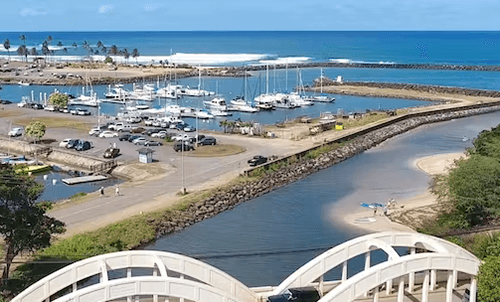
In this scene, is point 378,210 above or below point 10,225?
below

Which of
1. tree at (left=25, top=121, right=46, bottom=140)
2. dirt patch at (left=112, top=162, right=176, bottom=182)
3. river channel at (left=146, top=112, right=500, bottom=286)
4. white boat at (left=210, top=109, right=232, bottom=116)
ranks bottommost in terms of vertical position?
river channel at (left=146, top=112, right=500, bottom=286)

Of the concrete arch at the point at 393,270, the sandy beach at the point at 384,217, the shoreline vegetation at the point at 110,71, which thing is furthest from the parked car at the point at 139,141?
the shoreline vegetation at the point at 110,71

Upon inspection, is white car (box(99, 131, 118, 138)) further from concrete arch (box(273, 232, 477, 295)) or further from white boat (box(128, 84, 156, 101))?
concrete arch (box(273, 232, 477, 295))

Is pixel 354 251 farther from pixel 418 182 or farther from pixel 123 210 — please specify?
pixel 418 182

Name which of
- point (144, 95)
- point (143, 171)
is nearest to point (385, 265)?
point (143, 171)

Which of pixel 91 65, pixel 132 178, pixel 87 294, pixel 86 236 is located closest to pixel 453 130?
pixel 132 178

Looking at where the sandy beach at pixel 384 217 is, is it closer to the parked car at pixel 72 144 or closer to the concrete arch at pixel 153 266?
the concrete arch at pixel 153 266

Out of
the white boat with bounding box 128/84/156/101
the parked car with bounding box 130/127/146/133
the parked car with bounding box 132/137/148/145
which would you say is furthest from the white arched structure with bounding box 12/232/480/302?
the white boat with bounding box 128/84/156/101

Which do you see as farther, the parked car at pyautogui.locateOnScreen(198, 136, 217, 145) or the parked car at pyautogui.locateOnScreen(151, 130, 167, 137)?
the parked car at pyautogui.locateOnScreen(151, 130, 167, 137)
